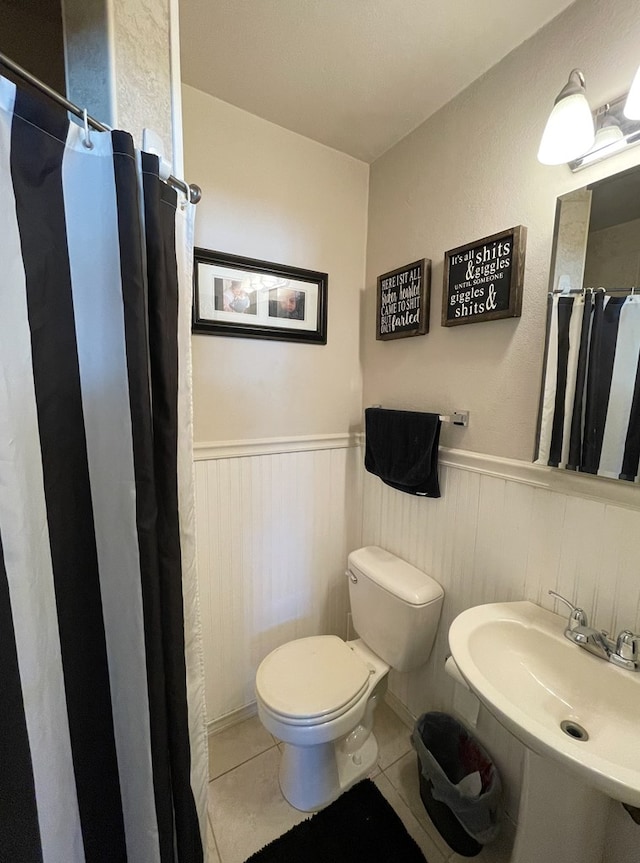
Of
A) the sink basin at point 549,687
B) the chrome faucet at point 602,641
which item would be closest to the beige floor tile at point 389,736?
the sink basin at point 549,687

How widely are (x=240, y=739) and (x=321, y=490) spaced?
111cm

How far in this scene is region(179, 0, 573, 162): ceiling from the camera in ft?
3.22

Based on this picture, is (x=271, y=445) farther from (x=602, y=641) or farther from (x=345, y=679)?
(x=602, y=641)

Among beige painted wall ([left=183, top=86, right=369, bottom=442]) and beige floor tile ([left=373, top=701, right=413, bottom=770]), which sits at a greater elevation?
beige painted wall ([left=183, top=86, right=369, bottom=442])

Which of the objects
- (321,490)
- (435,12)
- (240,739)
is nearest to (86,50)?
(435,12)

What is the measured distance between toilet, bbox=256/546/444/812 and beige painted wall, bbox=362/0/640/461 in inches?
24.3

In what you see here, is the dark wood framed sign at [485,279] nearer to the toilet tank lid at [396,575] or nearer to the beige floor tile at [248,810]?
the toilet tank lid at [396,575]

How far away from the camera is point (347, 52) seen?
1.11 m

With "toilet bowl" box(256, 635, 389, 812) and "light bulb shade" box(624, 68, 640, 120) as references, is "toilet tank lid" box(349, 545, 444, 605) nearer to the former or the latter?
"toilet bowl" box(256, 635, 389, 812)

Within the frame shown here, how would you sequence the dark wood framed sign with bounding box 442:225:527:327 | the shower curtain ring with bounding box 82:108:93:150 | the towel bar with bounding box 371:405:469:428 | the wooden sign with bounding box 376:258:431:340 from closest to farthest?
the shower curtain ring with bounding box 82:108:93:150 < the dark wood framed sign with bounding box 442:225:527:327 < the towel bar with bounding box 371:405:469:428 < the wooden sign with bounding box 376:258:431:340

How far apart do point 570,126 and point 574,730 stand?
Answer: 1.46m

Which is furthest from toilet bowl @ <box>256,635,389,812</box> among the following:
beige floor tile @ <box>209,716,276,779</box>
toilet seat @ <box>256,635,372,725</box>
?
beige floor tile @ <box>209,716,276,779</box>

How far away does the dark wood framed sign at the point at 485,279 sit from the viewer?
108cm

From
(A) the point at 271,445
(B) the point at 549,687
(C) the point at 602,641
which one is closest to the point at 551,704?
(B) the point at 549,687
